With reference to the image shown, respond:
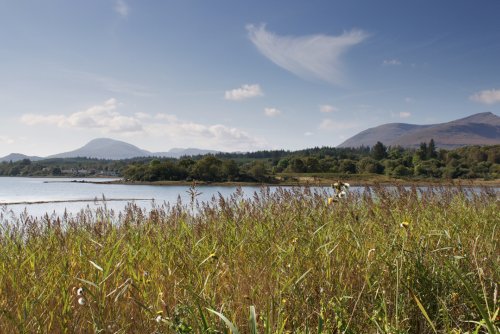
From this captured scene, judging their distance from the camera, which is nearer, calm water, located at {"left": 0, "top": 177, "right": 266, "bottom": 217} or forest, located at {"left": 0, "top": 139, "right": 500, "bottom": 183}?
calm water, located at {"left": 0, "top": 177, "right": 266, "bottom": 217}

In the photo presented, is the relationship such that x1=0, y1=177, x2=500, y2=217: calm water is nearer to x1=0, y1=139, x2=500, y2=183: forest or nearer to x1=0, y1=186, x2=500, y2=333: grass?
x1=0, y1=186, x2=500, y2=333: grass

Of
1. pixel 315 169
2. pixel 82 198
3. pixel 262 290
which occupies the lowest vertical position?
pixel 82 198

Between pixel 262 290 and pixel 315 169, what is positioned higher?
pixel 262 290

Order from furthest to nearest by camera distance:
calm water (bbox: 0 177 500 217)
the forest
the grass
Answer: the forest → calm water (bbox: 0 177 500 217) → the grass

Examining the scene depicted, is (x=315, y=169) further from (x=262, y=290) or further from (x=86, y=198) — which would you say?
(x=262, y=290)

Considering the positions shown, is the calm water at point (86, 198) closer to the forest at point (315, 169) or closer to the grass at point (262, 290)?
the grass at point (262, 290)

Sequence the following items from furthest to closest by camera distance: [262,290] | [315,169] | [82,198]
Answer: [315,169], [82,198], [262,290]

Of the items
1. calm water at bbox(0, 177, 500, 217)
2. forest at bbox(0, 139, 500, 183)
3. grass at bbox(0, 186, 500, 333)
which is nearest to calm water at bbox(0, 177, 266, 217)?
calm water at bbox(0, 177, 500, 217)

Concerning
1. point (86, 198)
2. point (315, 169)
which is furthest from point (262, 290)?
point (315, 169)

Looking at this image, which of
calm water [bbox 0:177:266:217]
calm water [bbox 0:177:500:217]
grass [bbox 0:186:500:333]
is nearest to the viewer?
grass [bbox 0:186:500:333]

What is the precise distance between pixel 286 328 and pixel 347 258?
1133 mm

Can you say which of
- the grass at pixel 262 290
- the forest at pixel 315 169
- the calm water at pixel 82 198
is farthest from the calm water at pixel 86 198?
the forest at pixel 315 169

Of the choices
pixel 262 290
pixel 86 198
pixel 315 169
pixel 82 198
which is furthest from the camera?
pixel 315 169

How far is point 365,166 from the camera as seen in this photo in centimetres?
10719
